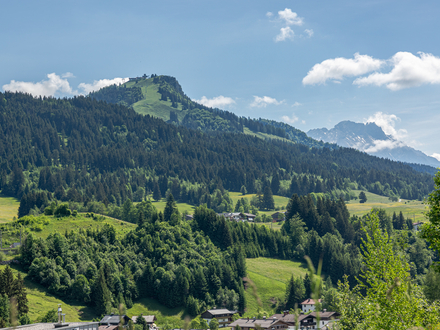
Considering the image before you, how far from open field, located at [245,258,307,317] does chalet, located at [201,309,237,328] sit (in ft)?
28.5

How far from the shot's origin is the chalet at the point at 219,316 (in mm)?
111037

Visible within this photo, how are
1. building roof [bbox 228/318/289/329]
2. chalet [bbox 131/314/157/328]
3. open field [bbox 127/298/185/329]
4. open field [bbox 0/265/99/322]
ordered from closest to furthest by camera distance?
open field [bbox 0/265/99/322] → building roof [bbox 228/318/289/329] → chalet [bbox 131/314/157/328] → open field [bbox 127/298/185/329]

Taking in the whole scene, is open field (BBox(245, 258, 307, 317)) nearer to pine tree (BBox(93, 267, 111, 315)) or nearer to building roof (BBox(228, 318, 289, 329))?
building roof (BBox(228, 318, 289, 329))

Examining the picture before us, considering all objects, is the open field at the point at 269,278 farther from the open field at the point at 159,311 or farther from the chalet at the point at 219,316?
the open field at the point at 159,311

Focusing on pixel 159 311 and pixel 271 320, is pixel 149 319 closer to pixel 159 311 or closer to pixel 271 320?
pixel 159 311

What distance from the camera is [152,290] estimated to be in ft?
401

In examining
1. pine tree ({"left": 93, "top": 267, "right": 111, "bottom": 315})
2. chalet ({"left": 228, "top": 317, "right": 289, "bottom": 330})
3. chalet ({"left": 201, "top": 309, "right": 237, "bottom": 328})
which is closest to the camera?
chalet ({"left": 228, "top": 317, "right": 289, "bottom": 330})

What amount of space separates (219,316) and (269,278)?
98.1ft

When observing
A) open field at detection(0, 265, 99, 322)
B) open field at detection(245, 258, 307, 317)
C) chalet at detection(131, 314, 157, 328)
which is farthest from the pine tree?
open field at detection(245, 258, 307, 317)

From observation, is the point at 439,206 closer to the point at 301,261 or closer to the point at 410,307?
the point at 410,307

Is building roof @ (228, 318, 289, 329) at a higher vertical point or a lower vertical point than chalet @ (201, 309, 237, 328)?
higher

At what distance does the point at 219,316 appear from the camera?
11212cm

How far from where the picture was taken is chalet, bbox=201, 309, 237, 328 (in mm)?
111037

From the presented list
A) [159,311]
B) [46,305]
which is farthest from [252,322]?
[46,305]
